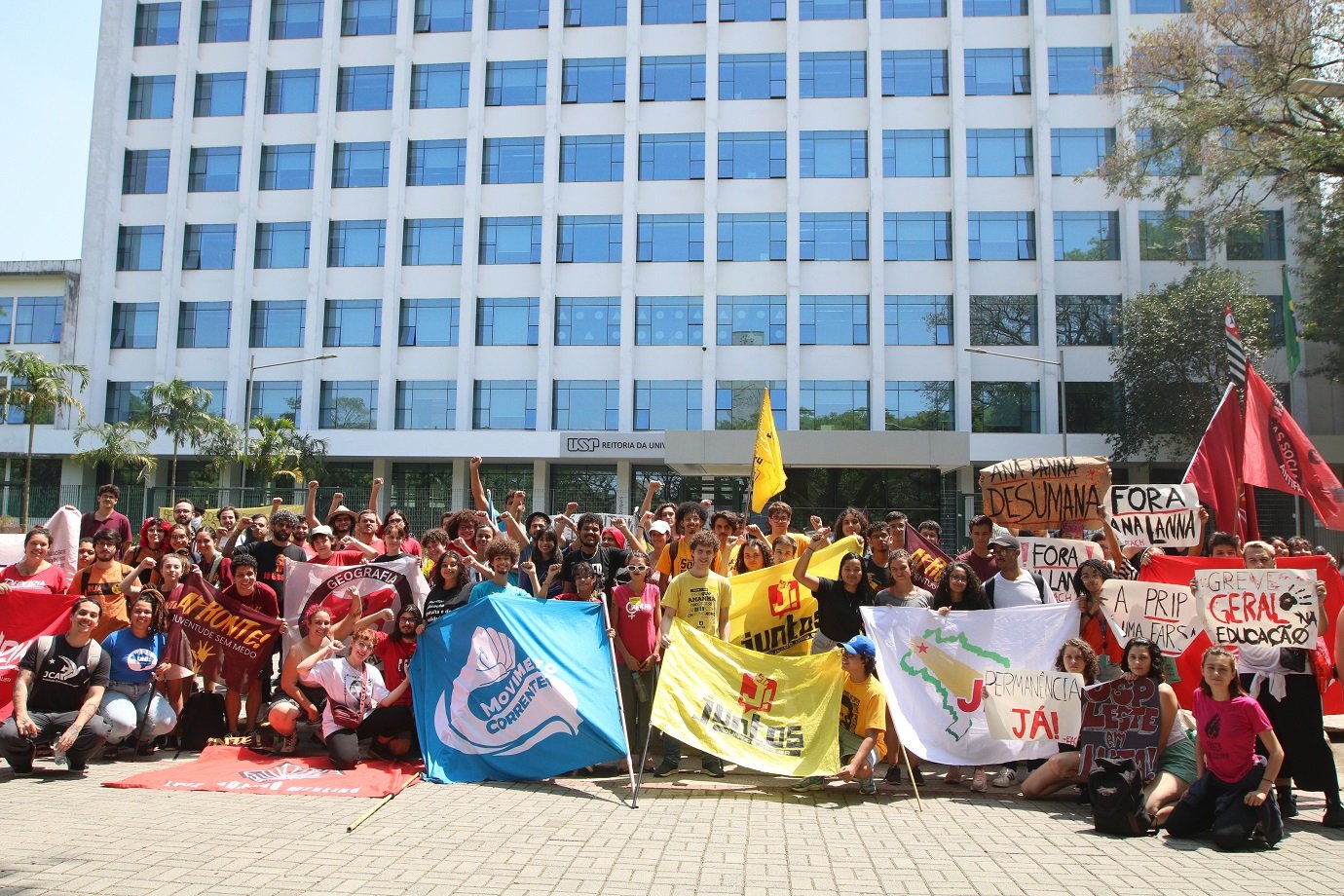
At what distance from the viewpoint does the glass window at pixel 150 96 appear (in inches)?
1737

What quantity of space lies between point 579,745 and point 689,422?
3293 cm

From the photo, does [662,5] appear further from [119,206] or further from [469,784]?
[469,784]

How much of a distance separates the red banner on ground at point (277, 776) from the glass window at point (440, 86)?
38.7m

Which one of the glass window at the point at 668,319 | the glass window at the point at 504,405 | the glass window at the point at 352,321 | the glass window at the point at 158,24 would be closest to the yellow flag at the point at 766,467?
the glass window at the point at 668,319

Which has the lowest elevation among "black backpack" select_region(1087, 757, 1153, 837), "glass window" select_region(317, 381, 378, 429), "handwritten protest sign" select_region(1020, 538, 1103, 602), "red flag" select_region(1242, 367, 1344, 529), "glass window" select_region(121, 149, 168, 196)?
"black backpack" select_region(1087, 757, 1153, 837)

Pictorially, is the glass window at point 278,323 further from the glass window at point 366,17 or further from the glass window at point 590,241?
the glass window at point 366,17

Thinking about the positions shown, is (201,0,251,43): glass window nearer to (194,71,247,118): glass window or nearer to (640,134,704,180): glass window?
(194,71,247,118): glass window

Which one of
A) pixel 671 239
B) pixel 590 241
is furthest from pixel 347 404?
pixel 671 239

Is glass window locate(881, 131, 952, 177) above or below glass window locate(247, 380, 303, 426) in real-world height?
above

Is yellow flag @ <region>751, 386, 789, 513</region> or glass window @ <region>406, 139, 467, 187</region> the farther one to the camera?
glass window @ <region>406, 139, 467, 187</region>

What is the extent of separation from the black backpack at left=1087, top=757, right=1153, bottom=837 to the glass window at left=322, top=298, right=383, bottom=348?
39094 millimetres

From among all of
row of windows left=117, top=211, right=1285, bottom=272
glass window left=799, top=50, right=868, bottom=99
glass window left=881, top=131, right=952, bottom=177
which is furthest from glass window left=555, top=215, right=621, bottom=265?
glass window left=881, top=131, right=952, bottom=177

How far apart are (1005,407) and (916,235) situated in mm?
7925

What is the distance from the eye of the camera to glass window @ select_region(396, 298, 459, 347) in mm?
42000
